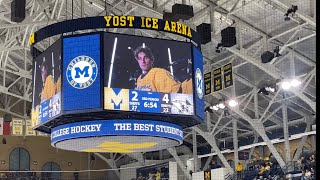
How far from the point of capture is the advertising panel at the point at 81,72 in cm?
910

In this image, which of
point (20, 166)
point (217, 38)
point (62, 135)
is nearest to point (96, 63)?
point (62, 135)

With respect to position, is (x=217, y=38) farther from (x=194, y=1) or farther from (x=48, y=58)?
(x=48, y=58)

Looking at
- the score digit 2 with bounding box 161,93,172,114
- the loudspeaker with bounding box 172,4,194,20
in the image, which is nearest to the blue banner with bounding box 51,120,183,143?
the score digit 2 with bounding box 161,93,172,114

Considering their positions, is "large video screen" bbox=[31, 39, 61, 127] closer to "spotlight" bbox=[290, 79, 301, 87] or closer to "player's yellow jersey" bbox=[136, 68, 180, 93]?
"player's yellow jersey" bbox=[136, 68, 180, 93]

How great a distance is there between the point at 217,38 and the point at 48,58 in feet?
23.8

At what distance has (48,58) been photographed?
996 centimetres

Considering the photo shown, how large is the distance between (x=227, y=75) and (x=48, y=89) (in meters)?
6.37

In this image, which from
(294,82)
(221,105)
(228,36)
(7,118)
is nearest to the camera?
(228,36)

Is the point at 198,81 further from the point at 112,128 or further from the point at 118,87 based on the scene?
the point at 112,128

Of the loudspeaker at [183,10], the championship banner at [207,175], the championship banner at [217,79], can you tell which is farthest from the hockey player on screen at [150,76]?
the championship banner at [207,175]

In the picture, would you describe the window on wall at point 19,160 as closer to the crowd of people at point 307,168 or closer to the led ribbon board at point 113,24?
the crowd of people at point 307,168

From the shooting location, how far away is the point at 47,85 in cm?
997

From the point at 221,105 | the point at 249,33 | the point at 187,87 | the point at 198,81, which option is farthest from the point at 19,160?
the point at 187,87

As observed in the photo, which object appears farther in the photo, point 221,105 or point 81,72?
point 221,105
